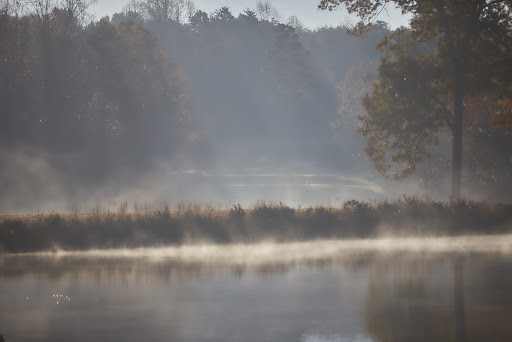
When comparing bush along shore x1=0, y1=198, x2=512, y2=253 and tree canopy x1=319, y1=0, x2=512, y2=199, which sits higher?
tree canopy x1=319, y1=0, x2=512, y2=199

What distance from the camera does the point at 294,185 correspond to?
209 ft

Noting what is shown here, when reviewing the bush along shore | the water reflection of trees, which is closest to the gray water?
the water reflection of trees

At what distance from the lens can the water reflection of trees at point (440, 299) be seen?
1024 cm

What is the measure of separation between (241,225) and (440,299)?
10.2m

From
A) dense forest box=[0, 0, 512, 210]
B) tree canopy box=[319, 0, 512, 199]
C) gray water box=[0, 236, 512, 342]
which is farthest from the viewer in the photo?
dense forest box=[0, 0, 512, 210]

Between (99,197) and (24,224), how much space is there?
1241 inches

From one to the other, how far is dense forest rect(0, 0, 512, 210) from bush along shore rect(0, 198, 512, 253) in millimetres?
12133

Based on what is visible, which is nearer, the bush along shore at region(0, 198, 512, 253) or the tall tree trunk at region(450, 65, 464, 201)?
the bush along shore at region(0, 198, 512, 253)

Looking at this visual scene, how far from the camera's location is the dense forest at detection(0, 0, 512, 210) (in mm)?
58875

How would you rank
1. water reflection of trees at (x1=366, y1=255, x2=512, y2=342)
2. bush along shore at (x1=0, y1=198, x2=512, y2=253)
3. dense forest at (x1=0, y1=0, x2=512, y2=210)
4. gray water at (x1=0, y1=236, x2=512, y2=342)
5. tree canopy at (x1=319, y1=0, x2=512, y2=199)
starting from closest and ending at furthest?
water reflection of trees at (x1=366, y1=255, x2=512, y2=342) → gray water at (x1=0, y1=236, x2=512, y2=342) → bush along shore at (x1=0, y1=198, x2=512, y2=253) → tree canopy at (x1=319, y1=0, x2=512, y2=199) → dense forest at (x1=0, y1=0, x2=512, y2=210)

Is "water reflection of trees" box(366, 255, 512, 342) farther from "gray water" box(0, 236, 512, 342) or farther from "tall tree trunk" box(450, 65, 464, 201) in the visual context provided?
"tall tree trunk" box(450, 65, 464, 201)

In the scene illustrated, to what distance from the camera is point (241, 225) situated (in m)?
22.2

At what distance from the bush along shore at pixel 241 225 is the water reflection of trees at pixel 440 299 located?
16.3ft

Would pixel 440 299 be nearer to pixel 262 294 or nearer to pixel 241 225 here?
pixel 262 294
